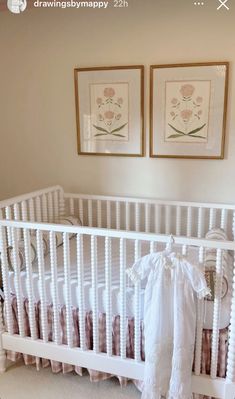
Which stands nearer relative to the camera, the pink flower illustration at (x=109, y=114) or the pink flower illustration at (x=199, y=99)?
the pink flower illustration at (x=199, y=99)

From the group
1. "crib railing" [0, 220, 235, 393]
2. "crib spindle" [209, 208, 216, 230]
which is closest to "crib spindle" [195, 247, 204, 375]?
"crib railing" [0, 220, 235, 393]

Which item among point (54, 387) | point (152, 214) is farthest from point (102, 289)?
point (152, 214)

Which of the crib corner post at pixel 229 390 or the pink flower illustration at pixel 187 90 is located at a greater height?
the pink flower illustration at pixel 187 90

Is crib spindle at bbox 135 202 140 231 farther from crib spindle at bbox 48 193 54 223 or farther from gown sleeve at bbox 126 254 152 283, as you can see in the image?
gown sleeve at bbox 126 254 152 283

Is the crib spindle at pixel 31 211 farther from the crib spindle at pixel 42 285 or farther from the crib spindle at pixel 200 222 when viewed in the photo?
the crib spindle at pixel 200 222

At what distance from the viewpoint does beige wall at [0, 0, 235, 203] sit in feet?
8.18

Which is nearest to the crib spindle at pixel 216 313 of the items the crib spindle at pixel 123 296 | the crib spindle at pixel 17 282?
the crib spindle at pixel 123 296

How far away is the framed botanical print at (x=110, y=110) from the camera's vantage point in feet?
8.84

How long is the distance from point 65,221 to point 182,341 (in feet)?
4.36

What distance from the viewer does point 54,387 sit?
6.78 feet

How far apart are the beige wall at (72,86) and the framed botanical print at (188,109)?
0.06 m

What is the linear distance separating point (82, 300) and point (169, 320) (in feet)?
1.57

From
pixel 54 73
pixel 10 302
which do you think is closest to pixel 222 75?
pixel 54 73

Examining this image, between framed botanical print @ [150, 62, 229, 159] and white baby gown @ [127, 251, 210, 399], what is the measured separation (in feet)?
3.96
